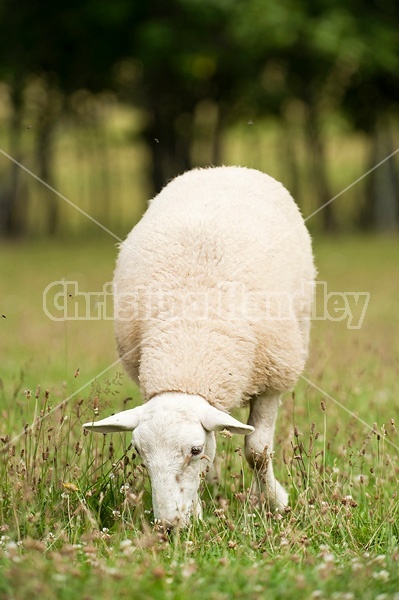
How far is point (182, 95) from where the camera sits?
2391 cm

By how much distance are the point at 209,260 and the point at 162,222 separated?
1.72 feet

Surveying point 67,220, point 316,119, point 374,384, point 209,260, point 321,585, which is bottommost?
point 321,585

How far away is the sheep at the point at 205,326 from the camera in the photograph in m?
4.42

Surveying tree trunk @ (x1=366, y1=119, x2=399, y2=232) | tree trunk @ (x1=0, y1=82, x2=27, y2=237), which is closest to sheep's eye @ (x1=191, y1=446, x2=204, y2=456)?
tree trunk @ (x1=0, y1=82, x2=27, y2=237)

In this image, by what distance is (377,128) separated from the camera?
2550cm

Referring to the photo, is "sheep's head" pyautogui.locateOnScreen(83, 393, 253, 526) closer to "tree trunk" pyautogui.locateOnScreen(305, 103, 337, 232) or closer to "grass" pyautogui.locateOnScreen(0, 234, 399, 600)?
"grass" pyautogui.locateOnScreen(0, 234, 399, 600)

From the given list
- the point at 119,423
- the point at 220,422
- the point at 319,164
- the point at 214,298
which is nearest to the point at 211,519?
the point at 220,422

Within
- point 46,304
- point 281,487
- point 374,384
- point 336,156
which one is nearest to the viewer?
point 281,487

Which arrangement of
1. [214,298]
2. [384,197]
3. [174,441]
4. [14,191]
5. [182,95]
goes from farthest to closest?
[384,197]
[14,191]
[182,95]
[214,298]
[174,441]

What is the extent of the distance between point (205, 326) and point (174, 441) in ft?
2.71

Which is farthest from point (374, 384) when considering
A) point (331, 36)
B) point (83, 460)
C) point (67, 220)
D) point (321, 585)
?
point (67, 220)

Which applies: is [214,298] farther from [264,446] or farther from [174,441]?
[174,441]

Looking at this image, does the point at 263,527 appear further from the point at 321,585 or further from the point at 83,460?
the point at 83,460

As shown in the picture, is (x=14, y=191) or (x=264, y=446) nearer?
(x=264, y=446)
